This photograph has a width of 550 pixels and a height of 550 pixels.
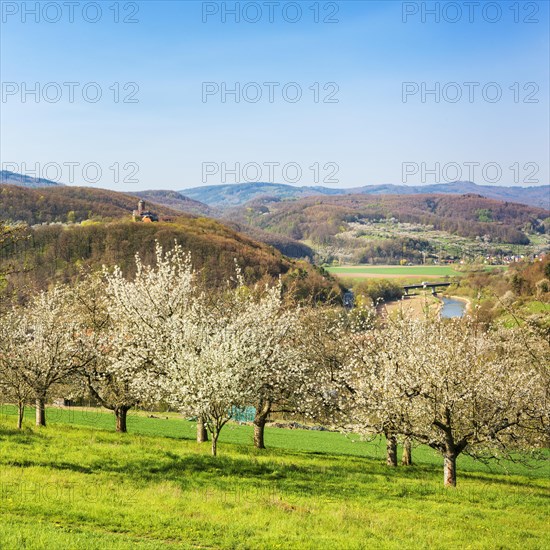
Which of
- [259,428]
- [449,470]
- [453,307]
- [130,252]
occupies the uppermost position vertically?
[130,252]

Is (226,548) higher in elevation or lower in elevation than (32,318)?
lower

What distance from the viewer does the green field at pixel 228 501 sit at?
1338 centimetres

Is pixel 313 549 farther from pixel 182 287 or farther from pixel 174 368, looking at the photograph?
pixel 182 287

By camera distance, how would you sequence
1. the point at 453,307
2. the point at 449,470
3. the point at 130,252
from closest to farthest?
the point at 449,470
the point at 453,307
the point at 130,252

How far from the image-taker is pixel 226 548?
1284 cm

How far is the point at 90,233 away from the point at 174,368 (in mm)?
150546

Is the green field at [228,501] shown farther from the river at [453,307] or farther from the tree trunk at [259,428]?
the river at [453,307]

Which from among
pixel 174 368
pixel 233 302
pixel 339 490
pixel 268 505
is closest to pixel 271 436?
pixel 233 302

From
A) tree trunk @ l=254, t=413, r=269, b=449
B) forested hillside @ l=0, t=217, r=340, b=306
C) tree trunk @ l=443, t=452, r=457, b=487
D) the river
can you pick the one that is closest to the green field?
tree trunk @ l=443, t=452, r=457, b=487

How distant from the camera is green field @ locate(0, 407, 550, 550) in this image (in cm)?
1338

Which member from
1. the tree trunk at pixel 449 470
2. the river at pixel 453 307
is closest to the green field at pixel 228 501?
the tree trunk at pixel 449 470

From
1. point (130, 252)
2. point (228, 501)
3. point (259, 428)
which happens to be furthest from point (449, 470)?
point (130, 252)

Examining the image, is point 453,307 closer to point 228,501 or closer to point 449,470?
point 449,470

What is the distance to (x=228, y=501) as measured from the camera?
16.4 meters
